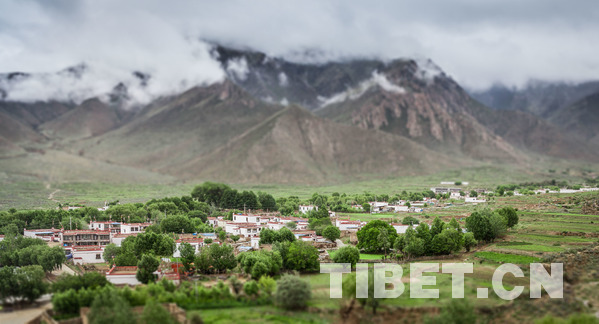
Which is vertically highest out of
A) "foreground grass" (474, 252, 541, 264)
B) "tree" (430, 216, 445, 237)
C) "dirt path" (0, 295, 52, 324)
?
"tree" (430, 216, 445, 237)

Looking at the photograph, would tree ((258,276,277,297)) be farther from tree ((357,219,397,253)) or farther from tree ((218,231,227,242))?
tree ((218,231,227,242))

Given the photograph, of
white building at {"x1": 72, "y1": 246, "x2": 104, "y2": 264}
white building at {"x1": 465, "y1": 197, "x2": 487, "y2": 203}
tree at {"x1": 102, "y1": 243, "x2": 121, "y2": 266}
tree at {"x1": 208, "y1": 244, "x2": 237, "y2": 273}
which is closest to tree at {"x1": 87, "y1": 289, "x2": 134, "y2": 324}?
tree at {"x1": 208, "y1": 244, "x2": 237, "y2": 273}

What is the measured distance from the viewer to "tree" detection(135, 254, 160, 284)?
158ft

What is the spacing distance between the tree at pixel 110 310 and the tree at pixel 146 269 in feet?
28.1

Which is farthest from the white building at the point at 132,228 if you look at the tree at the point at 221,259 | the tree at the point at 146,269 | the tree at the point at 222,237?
the tree at the point at 146,269

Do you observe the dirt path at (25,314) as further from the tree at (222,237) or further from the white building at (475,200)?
the white building at (475,200)

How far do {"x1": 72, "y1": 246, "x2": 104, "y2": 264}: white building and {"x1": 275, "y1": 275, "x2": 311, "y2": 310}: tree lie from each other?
30.6 meters

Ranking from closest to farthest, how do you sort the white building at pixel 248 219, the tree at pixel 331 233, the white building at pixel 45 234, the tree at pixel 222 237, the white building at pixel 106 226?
1. the white building at pixel 45 234
2. the tree at pixel 331 233
3. the tree at pixel 222 237
4. the white building at pixel 106 226
5. the white building at pixel 248 219

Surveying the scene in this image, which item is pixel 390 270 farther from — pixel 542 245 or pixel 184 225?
pixel 184 225

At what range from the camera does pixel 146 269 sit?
49.1 meters

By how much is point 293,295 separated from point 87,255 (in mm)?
32827

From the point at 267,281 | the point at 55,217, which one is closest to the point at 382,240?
the point at 267,281

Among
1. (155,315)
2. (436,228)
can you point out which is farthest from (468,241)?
(155,315)

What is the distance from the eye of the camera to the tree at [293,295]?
40531mm
